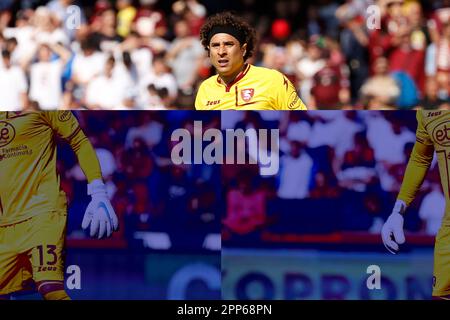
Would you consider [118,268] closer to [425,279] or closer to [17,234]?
[17,234]

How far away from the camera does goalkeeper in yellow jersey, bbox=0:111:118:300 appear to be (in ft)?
19.1

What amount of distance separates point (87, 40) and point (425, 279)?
29.9 feet

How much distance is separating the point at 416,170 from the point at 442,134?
23 centimetres

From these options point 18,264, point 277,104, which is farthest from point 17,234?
point 277,104

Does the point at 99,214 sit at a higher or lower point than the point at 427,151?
lower

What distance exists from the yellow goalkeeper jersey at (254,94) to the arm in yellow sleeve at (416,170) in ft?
4.43

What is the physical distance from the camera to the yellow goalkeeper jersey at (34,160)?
5.81 metres

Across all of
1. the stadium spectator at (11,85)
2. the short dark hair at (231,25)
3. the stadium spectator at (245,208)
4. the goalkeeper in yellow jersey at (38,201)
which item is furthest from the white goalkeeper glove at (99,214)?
the stadium spectator at (11,85)

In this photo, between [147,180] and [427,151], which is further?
[147,180]

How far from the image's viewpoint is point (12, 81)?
1374 centimetres

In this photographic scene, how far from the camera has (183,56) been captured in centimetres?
1419

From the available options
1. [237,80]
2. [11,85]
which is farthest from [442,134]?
[11,85]

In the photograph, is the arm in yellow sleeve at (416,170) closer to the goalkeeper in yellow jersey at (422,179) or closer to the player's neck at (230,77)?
the goalkeeper in yellow jersey at (422,179)

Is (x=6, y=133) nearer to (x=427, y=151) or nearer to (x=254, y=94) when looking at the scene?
(x=254, y=94)
